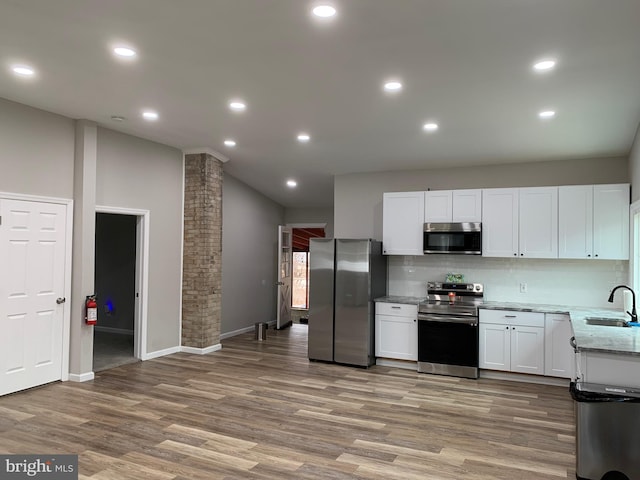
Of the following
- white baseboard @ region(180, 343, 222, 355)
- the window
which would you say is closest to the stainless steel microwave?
white baseboard @ region(180, 343, 222, 355)

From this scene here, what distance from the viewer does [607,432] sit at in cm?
294

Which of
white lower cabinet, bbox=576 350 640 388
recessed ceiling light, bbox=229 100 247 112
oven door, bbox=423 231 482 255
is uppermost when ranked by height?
recessed ceiling light, bbox=229 100 247 112

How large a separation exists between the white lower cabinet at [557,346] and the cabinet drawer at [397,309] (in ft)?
5.16

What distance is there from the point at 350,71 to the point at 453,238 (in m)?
3.14

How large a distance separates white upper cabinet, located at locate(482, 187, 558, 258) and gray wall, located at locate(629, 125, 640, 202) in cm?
78

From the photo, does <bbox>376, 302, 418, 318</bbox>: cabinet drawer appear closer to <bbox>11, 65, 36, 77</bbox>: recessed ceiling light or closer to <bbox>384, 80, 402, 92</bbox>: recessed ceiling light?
<bbox>384, 80, 402, 92</bbox>: recessed ceiling light

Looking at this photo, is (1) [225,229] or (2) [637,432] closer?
(2) [637,432]

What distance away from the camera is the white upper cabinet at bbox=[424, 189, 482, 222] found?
240 inches

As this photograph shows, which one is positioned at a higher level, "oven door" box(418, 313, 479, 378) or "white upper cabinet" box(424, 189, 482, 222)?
"white upper cabinet" box(424, 189, 482, 222)

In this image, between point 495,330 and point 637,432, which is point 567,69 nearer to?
point 637,432

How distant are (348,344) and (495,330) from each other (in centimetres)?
189

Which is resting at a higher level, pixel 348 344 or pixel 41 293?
pixel 41 293

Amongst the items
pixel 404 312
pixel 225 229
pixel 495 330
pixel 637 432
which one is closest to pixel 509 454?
pixel 637 432

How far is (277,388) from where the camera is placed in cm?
526
